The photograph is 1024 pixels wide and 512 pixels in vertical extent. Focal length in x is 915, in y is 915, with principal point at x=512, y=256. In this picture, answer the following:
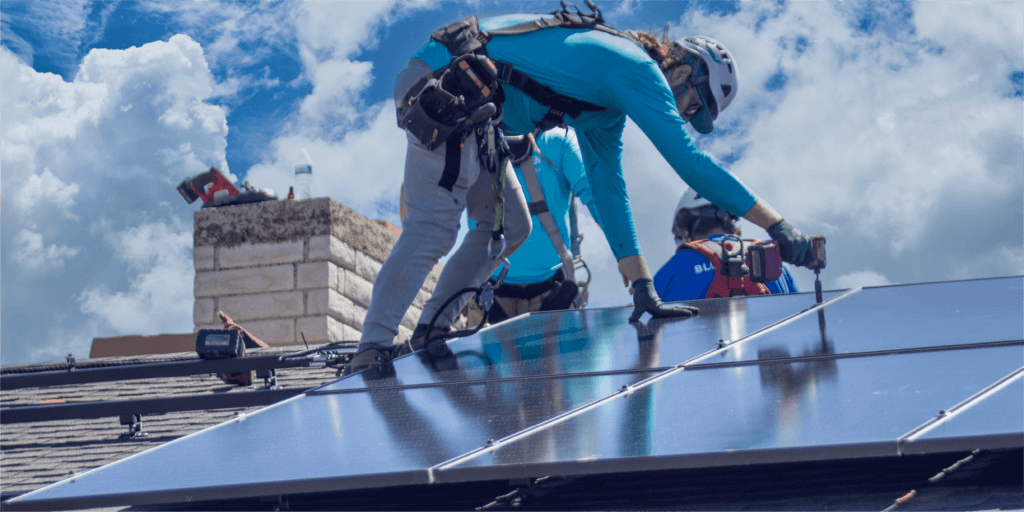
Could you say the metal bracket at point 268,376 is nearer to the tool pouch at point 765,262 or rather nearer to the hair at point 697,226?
the tool pouch at point 765,262

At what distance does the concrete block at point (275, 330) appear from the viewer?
897 centimetres

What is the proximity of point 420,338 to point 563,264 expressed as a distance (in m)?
2.05

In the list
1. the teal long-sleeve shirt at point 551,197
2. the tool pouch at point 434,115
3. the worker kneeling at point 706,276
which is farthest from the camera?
the teal long-sleeve shirt at point 551,197

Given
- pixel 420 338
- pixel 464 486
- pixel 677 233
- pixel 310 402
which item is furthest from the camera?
pixel 677 233

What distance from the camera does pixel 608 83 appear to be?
11.2 feet

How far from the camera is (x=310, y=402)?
266cm

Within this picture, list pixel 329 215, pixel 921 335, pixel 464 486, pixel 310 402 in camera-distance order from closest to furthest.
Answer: pixel 464 486
pixel 921 335
pixel 310 402
pixel 329 215

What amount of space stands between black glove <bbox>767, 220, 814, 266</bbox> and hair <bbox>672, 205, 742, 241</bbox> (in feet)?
7.17

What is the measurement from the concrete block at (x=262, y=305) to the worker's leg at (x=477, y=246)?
5.46 m

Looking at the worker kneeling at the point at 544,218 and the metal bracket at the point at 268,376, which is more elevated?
the worker kneeling at the point at 544,218

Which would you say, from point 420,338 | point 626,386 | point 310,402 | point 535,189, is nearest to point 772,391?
point 626,386

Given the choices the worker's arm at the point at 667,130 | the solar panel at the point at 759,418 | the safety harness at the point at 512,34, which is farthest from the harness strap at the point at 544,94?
the solar panel at the point at 759,418

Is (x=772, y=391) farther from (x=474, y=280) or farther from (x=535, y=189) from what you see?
(x=535, y=189)

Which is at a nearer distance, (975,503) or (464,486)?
(975,503)
